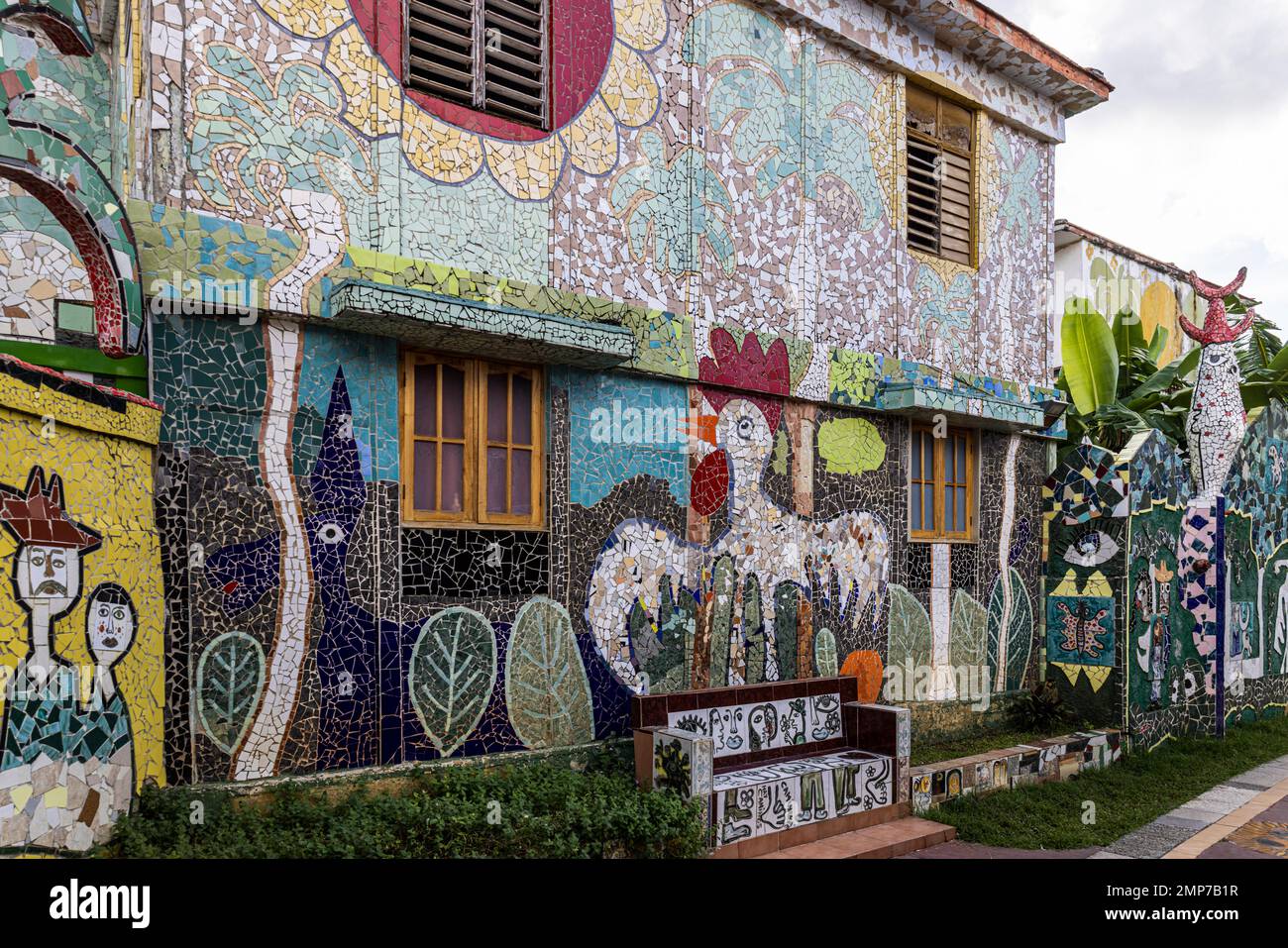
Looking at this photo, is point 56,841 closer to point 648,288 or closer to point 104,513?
point 104,513

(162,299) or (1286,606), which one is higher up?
(162,299)

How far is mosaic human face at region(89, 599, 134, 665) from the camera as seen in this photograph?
13.1 ft

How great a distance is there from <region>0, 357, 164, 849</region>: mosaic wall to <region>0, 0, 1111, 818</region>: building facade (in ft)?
0.68

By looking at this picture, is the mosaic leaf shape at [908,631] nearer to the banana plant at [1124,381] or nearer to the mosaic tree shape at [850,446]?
the mosaic tree shape at [850,446]

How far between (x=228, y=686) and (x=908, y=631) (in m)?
5.77

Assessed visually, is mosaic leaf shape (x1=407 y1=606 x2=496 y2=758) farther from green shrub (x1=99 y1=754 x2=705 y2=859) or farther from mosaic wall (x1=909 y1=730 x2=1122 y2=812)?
mosaic wall (x1=909 y1=730 x2=1122 y2=812)

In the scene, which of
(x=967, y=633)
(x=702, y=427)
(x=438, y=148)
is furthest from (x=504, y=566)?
(x=967, y=633)

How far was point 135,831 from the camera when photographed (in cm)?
413

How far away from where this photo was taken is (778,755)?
22.8ft

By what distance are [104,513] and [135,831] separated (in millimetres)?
1428

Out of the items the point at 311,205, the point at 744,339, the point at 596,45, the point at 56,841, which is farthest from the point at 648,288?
the point at 56,841

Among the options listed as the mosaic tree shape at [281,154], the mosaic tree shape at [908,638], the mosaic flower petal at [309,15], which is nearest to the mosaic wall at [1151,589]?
the mosaic tree shape at [908,638]

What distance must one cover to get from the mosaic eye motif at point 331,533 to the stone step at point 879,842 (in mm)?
3312

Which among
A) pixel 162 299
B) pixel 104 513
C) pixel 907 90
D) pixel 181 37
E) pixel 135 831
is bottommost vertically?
pixel 135 831
